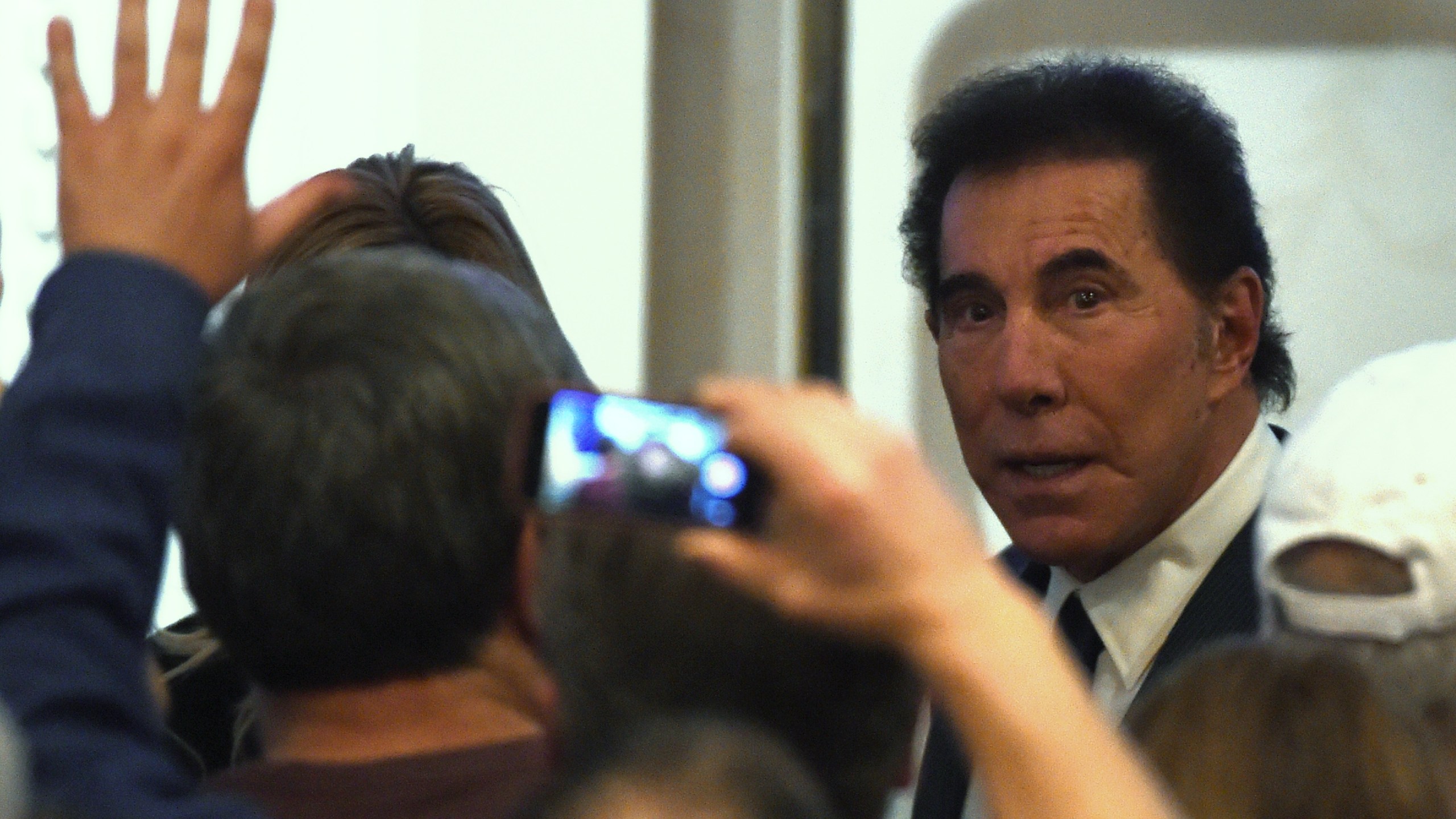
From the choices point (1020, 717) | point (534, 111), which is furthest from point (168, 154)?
point (534, 111)

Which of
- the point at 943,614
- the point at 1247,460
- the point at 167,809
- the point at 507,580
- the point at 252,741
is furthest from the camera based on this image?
the point at 1247,460

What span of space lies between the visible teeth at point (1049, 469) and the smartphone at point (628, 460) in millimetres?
1162

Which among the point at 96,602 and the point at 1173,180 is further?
the point at 1173,180

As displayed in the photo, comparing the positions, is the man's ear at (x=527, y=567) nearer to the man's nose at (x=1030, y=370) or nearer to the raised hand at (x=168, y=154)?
the raised hand at (x=168, y=154)

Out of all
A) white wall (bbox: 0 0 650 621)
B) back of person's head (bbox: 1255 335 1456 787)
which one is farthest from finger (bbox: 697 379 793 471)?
white wall (bbox: 0 0 650 621)

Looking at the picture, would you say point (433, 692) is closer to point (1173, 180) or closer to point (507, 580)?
point (507, 580)

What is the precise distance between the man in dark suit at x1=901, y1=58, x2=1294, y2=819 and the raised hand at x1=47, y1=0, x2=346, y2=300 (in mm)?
1045

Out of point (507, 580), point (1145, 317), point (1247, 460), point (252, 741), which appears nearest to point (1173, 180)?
point (1145, 317)

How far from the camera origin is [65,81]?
0.97 meters

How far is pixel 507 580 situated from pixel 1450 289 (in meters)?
2.47

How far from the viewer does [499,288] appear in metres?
0.94

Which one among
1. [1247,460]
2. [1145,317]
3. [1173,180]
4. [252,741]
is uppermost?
[1173,180]

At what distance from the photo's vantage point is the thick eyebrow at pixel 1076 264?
6.02 ft

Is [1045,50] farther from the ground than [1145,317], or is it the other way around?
[1045,50]
